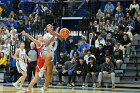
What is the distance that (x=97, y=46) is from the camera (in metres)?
21.5

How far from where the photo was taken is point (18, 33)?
24484mm

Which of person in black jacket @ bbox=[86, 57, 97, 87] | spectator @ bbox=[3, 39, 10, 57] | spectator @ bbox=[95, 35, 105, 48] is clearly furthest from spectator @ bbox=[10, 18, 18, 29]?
person in black jacket @ bbox=[86, 57, 97, 87]

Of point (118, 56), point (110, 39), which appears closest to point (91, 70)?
point (118, 56)

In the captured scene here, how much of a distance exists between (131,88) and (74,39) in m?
5.80

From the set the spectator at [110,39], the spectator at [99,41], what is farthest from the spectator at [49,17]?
the spectator at [110,39]

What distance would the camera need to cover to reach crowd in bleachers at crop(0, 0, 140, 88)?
66.6 ft

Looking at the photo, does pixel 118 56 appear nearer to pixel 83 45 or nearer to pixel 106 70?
pixel 106 70

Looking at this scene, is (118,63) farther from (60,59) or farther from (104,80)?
(60,59)

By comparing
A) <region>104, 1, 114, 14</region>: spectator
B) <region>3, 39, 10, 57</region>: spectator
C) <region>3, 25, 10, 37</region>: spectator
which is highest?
<region>104, 1, 114, 14</region>: spectator

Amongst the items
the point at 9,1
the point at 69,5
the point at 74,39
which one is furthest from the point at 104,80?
the point at 9,1

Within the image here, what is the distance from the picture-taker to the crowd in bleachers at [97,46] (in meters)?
20.3

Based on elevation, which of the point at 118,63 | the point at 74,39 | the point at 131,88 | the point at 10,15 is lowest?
the point at 131,88

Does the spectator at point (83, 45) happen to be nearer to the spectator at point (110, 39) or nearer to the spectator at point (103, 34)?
the spectator at point (103, 34)

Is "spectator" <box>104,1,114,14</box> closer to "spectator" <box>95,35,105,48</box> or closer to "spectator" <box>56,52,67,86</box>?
"spectator" <box>95,35,105,48</box>
